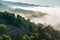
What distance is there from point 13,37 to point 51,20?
41.4 ft

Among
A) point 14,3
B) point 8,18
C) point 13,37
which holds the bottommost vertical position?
point 13,37

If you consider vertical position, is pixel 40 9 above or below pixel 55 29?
above

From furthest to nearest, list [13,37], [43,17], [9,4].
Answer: [9,4] < [43,17] < [13,37]

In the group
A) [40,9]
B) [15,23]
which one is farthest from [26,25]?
[40,9]

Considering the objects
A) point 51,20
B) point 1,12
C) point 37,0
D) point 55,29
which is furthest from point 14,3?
point 55,29

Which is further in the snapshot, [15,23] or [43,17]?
[43,17]

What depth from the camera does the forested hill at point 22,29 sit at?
1497 inches

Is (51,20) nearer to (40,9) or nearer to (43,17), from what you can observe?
(43,17)

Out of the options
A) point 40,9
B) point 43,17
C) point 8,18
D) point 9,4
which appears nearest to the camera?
point 8,18

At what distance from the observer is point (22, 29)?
4569 centimetres

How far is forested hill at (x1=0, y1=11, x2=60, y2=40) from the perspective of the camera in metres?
38.0

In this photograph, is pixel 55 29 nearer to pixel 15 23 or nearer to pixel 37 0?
pixel 15 23

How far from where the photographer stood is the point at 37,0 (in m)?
58.6

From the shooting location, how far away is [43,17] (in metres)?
53.0
